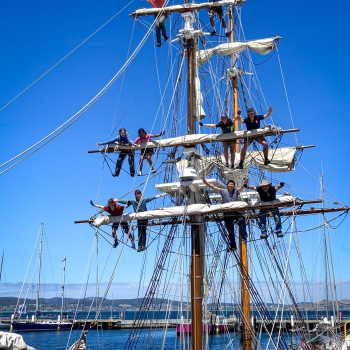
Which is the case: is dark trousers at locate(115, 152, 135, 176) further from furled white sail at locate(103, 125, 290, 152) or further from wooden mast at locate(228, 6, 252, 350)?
wooden mast at locate(228, 6, 252, 350)

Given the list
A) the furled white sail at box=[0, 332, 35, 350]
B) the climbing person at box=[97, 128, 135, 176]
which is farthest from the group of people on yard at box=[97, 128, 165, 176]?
the furled white sail at box=[0, 332, 35, 350]

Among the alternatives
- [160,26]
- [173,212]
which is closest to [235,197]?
[173,212]

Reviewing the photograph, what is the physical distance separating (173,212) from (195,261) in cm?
189

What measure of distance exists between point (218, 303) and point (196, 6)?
38.6 ft

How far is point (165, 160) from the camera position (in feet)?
64.8

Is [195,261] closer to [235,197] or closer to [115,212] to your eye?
[235,197]

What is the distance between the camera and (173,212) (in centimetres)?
1730

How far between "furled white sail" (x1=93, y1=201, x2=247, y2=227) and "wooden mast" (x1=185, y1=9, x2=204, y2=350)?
392mm

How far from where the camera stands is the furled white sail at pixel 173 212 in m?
16.9

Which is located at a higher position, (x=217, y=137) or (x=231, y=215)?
(x=217, y=137)

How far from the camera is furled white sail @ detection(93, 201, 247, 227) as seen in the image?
16.9 m

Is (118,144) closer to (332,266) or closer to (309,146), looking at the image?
(309,146)

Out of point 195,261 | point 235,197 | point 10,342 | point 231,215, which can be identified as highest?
point 235,197

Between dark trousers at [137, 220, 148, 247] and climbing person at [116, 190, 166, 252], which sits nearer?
climbing person at [116, 190, 166, 252]
